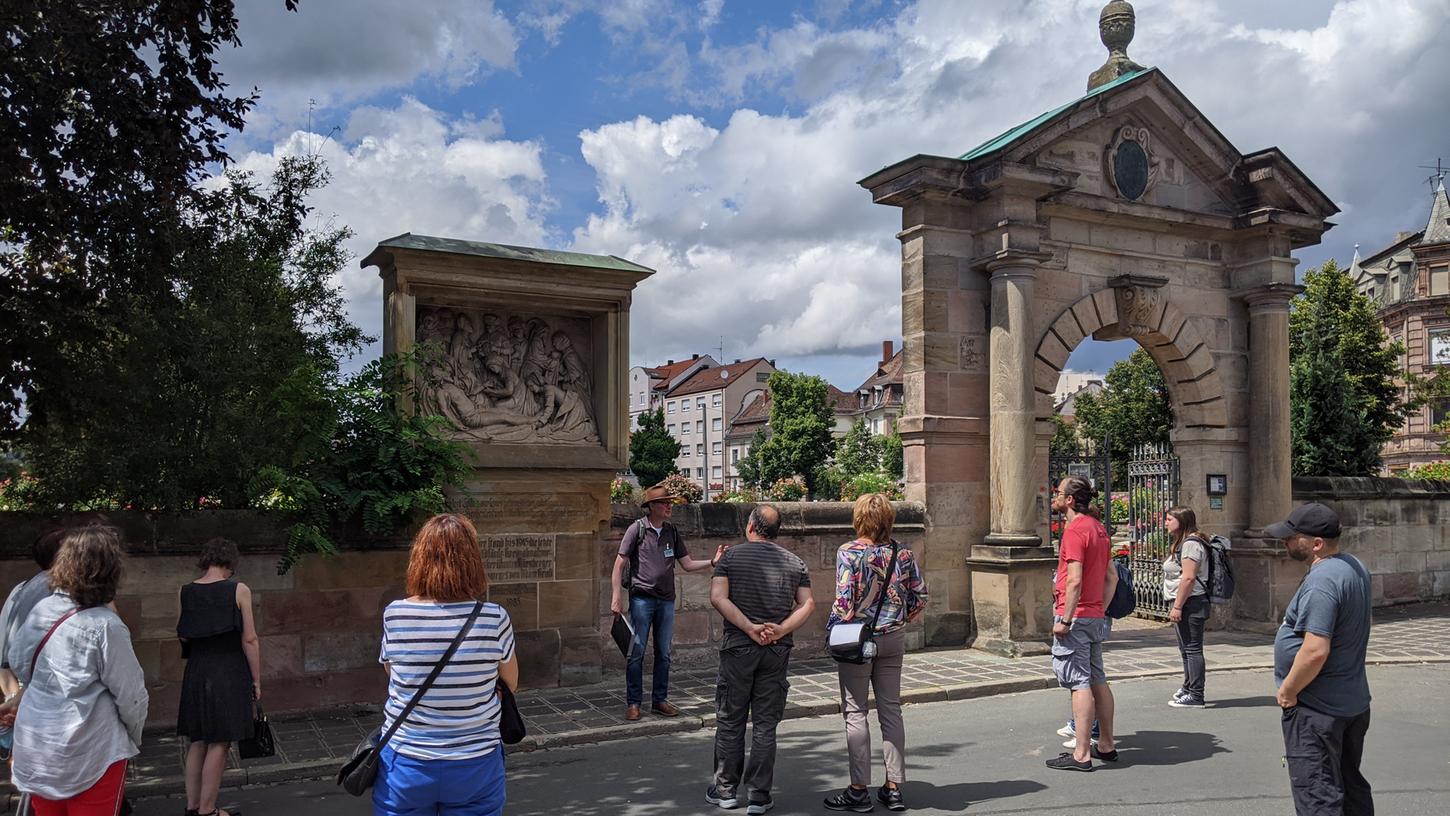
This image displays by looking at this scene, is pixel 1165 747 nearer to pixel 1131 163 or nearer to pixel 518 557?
pixel 518 557

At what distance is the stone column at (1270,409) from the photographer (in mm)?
14750

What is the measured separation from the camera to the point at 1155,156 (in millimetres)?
14516

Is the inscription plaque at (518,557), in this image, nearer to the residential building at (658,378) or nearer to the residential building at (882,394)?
the residential building at (882,394)

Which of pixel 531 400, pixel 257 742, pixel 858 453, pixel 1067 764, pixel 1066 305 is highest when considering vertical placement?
pixel 1066 305

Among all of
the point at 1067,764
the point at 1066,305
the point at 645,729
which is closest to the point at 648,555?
the point at 645,729

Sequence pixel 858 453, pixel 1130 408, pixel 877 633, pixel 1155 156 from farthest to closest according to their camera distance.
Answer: pixel 858 453 → pixel 1130 408 → pixel 1155 156 → pixel 877 633

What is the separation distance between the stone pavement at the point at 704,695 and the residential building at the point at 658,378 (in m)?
106

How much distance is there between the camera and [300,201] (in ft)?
35.5

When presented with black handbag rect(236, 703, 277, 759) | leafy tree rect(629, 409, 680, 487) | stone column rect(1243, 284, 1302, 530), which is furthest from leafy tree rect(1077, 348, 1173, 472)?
black handbag rect(236, 703, 277, 759)

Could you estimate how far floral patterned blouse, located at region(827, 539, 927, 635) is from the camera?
20.9 ft

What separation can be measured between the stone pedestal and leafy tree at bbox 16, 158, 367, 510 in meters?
1.15

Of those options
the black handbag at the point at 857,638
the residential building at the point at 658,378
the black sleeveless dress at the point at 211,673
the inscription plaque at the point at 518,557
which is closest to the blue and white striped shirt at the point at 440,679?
the black sleeveless dress at the point at 211,673

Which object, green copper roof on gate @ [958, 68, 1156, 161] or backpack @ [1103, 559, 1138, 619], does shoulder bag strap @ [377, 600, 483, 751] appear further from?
green copper roof on gate @ [958, 68, 1156, 161]

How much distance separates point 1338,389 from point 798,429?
49736mm
